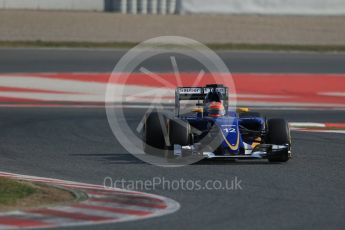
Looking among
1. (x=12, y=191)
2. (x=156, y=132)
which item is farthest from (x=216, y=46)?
(x=12, y=191)

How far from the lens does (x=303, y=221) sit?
969cm

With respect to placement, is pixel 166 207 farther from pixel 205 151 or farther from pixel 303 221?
pixel 205 151

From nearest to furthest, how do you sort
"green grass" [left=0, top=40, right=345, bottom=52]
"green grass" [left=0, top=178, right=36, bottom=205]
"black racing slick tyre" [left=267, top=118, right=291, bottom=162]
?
"green grass" [left=0, top=178, right=36, bottom=205] → "black racing slick tyre" [left=267, top=118, right=291, bottom=162] → "green grass" [left=0, top=40, right=345, bottom=52]

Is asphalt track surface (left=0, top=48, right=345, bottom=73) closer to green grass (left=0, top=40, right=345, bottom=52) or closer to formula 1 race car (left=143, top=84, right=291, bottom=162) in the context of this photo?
green grass (left=0, top=40, right=345, bottom=52)

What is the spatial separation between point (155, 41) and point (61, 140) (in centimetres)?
1747

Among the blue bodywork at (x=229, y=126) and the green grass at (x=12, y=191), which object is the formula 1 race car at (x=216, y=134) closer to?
the blue bodywork at (x=229, y=126)

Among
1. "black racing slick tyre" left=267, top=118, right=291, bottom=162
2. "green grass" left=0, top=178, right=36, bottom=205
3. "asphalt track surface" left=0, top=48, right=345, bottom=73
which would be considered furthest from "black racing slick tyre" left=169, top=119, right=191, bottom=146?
"asphalt track surface" left=0, top=48, right=345, bottom=73

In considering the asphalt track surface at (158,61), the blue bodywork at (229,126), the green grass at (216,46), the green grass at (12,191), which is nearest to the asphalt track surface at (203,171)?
the blue bodywork at (229,126)

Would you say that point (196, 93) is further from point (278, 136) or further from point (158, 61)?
point (158, 61)

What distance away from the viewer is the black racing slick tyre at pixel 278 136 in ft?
45.1

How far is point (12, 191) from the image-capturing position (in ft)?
35.8

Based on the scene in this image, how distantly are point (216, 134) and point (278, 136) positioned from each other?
91 centimetres

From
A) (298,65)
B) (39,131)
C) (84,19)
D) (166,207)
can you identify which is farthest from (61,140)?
(84,19)

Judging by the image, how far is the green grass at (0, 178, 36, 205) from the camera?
34.1 ft
